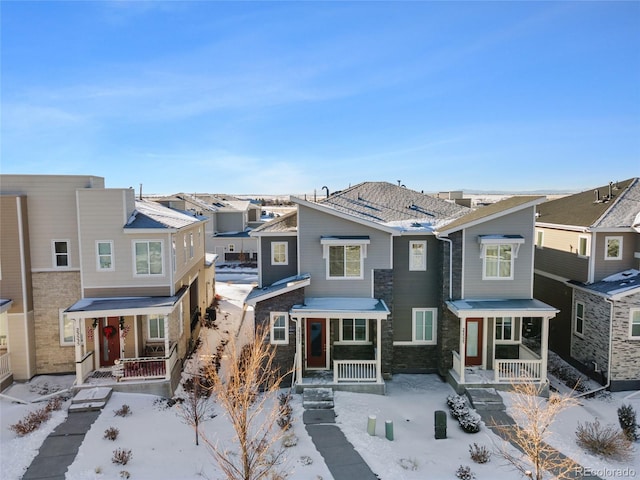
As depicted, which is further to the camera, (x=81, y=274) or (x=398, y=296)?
(x=398, y=296)

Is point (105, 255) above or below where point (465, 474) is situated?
above

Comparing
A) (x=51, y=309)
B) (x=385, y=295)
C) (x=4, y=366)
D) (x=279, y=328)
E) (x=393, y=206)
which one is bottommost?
(x=4, y=366)

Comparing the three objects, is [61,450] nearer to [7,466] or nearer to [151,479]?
[7,466]

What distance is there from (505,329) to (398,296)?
4.86m

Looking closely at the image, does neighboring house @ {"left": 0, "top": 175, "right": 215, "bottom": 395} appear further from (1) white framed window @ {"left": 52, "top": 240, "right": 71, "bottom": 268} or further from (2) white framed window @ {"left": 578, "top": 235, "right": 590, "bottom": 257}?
(2) white framed window @ {"left": 578, "top": 235, "right": 590, "bottom": 257}

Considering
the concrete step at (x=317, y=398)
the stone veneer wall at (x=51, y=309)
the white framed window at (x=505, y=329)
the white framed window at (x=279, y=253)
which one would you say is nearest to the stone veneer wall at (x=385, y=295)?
the concrete step at (x=317, y=398)

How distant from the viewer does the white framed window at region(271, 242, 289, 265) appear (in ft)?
62.1

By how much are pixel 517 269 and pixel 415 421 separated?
7.75 meters

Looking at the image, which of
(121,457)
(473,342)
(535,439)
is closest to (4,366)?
(121,457)

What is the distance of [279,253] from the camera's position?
1900cm

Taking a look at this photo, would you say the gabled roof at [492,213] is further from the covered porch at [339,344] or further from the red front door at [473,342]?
the covered porch at [339,344]

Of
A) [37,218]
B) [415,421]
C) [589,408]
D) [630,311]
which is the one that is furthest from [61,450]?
[630,311]

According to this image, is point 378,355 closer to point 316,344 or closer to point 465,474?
point 316,344

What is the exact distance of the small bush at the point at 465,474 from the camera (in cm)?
1198
